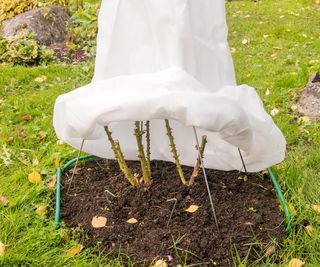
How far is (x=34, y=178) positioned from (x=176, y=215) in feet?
3.09

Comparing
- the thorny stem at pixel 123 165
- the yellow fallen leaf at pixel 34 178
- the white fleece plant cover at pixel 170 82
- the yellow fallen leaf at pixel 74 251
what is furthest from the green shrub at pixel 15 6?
the yellow fallen leaf at pixel 74 251

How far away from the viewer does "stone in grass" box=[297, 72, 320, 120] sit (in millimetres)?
3599

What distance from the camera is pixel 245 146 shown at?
214 cm

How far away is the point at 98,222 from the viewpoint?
2.22 meters

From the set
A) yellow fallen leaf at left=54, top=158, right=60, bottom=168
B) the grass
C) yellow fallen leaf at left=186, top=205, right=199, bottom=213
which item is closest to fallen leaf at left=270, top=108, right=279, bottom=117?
the grass

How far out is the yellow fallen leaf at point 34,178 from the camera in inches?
104

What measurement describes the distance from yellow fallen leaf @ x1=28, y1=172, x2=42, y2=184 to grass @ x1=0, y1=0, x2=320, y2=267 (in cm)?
3

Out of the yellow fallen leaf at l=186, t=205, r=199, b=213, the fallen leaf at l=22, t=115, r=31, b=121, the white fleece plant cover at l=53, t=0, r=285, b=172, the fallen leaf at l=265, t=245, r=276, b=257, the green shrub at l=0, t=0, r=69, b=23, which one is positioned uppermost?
the white fleece plant cover at l=53, t=0, r=285, b=172

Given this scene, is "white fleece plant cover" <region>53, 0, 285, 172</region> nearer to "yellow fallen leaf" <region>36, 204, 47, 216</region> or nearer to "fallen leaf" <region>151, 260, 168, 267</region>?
"yellow fallen leaf" <region>36, 204, 47, 216</region>

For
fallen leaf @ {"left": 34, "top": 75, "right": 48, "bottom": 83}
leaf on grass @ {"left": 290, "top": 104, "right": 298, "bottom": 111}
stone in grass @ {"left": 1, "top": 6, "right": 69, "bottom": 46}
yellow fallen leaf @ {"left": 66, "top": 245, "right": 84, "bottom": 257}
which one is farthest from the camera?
stone in grass @ {"left": 1, "top": 6, "right": 69, "bottom": 46}

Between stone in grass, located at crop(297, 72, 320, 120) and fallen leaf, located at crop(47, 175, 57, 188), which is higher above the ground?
fallen leaf, located at crop(47, 175, 57, 188)

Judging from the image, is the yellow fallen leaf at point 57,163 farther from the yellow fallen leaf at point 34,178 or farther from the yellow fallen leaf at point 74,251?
the yellow fallen leaf at point 74,251

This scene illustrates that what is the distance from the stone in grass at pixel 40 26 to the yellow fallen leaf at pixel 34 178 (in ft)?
9.89

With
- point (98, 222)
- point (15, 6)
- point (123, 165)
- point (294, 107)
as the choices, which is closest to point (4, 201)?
point (98, 222)
